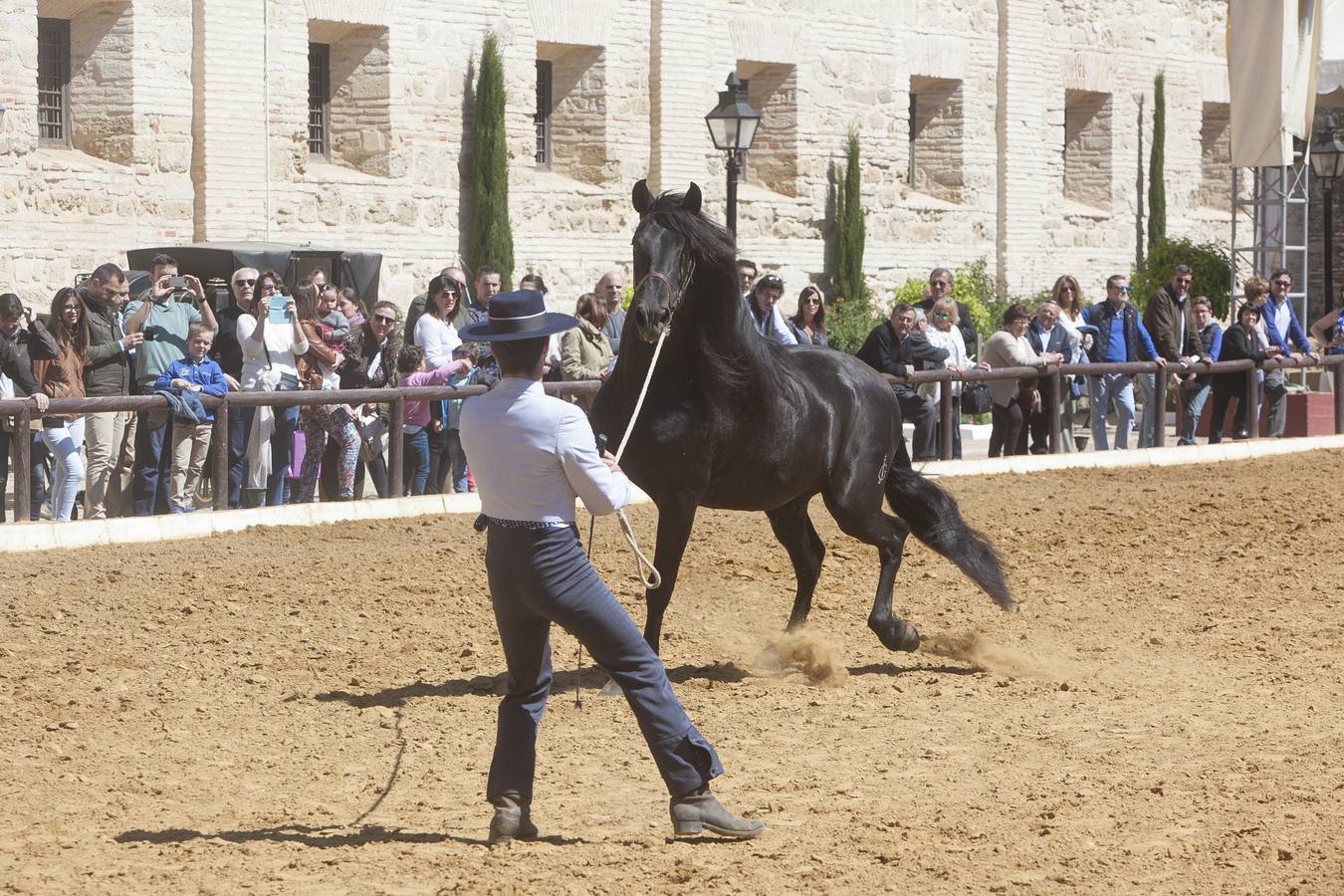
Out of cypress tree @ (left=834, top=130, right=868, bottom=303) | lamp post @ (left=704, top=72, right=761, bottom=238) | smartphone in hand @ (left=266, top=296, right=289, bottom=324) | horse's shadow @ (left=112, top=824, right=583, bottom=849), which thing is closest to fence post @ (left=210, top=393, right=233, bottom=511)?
smartphone in hand @ (left=266, top=296, right=289, bottom=324)

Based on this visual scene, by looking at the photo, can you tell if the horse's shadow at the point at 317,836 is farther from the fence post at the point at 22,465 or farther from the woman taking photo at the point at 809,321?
the woman taking photo at the point at 809,321

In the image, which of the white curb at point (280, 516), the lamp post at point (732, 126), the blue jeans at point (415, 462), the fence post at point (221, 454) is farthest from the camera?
the lamp post at point (732, 126)

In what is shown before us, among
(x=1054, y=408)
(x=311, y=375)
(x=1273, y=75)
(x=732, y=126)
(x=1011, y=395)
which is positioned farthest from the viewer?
(x=1273, y=75)

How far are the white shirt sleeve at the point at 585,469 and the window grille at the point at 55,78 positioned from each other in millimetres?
16788

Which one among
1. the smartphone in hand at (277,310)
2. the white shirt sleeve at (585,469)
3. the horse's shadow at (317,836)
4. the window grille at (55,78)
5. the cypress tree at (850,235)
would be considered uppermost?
the window grille at (55,78)

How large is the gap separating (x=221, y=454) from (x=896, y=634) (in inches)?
204

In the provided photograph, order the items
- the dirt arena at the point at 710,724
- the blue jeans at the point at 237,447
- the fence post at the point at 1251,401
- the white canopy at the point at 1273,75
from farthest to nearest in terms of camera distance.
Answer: the white canopy at the point at 1273,75
the fence post at the point at 1251,401
the blue jeans at the point at 237,447
the dirt arena at the point at 710,724

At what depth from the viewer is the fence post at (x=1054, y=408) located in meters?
17.7

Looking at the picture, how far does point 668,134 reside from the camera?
88.1 ft

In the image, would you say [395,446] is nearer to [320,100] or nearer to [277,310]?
[277,310]

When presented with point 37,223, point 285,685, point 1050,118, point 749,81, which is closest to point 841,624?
point 285,685

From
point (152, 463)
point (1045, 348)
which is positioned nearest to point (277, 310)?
point (152, 463)

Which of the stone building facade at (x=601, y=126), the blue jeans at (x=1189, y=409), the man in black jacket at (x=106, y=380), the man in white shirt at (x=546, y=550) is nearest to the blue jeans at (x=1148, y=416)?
the blue jeans at (x=1189, y=409)

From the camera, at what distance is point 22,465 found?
12055 mm
